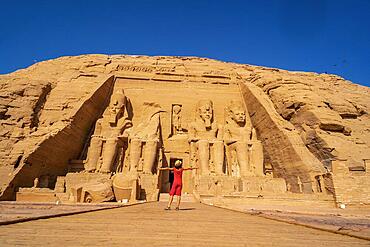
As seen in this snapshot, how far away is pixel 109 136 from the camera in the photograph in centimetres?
1162

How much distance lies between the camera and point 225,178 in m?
10.1

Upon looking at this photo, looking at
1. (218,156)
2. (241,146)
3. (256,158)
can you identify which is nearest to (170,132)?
(218,156)

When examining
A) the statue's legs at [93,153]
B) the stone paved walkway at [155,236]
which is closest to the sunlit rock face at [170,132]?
the statue's legs at [93,153]

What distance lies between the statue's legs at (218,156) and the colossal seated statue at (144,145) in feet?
8.15

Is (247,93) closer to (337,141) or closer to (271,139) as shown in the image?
(271,139)

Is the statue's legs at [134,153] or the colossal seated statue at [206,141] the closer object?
the statue's legs at [134,153]

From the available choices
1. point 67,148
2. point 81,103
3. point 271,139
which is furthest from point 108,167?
point 271,139

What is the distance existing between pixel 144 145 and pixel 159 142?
69cm

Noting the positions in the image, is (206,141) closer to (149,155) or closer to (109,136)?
(149,155)

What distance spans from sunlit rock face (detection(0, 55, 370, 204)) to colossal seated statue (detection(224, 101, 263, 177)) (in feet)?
0.15

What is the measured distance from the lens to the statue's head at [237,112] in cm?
1247

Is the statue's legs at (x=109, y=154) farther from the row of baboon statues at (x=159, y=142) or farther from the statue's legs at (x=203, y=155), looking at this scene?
the statue's legs at (x=203, y=155)

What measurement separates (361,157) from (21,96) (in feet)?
42.6

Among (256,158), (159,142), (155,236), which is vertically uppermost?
(159,142)
